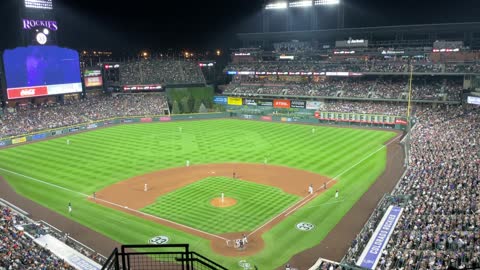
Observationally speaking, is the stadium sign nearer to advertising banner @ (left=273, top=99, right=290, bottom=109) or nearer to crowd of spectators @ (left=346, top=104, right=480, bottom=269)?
advertising banner @ (left=273, top=99, right=290, bottom=109)

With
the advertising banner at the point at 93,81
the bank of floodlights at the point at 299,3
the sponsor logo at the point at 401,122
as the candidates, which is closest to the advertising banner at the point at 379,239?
the sponsor logo at the point at 401,122

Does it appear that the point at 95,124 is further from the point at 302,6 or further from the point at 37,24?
the point at 302,6

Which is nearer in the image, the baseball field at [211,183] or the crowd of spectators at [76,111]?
the baseball field at [211,183]

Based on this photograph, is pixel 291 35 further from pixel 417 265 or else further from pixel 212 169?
pixel 417 265

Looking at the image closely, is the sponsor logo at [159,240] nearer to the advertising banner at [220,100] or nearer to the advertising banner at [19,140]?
the advertising banner at [19,140]

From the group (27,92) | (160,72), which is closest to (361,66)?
(160,72)

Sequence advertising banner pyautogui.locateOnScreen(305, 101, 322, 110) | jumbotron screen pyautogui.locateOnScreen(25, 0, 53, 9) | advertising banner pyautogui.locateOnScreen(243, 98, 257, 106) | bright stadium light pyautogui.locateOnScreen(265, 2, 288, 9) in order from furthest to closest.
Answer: bright stadium light pyautogui.locateOnScreen(265, 2, 288, 9)
advertising banner pyautogui.locateOnScreen(243, 98, 257, 106)
advertising banner pyautogui.locateOnScreen(305, 101, 322, 110)
jumbotron screen pyautogui.locateOnScreen(25, 0, 53, 9)

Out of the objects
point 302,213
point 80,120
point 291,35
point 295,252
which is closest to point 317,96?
point 291,35

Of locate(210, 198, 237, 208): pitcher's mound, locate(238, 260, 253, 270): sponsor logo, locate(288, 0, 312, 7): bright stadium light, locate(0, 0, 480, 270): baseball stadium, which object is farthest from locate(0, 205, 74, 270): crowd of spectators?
locate(288, 0, 312, 7): bright stadium light
